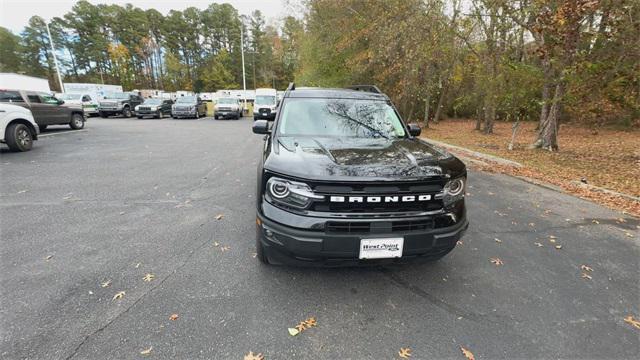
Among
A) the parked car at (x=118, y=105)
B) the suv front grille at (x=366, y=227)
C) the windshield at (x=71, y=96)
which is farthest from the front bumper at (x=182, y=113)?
the suv front grille at (x=366, y=227)

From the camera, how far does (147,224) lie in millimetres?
3891

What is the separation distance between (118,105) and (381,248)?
25.3 metres

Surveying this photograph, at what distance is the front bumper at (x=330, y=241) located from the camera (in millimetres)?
2154

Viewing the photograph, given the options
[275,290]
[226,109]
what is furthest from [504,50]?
[226,109]

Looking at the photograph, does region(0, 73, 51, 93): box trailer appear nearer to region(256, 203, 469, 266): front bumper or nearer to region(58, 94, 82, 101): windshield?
region(58, 94, 82, 101): windshield

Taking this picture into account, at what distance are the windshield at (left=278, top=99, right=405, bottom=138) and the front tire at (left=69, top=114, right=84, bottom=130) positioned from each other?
14.6 meters

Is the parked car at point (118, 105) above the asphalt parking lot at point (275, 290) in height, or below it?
above

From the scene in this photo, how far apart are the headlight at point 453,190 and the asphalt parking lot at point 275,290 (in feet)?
2.86

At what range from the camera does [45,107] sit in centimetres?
1151

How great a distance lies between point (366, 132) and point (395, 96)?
15110mm

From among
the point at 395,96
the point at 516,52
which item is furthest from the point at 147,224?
the point at 395,96

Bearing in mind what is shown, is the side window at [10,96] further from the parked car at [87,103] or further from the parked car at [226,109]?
the parked car at [226,109]

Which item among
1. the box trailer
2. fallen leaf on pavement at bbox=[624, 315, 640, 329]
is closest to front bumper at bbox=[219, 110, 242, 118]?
the box trailer

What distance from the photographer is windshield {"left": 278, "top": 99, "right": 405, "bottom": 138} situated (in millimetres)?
3326
